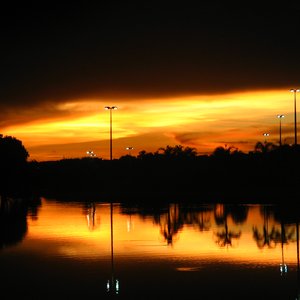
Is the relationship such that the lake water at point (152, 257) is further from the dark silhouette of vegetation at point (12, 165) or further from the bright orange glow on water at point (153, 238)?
the dark silhouette of vegetation at point (12, 165)

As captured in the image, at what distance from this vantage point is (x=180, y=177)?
281 ft

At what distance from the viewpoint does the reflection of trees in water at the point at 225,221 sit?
24478 mm

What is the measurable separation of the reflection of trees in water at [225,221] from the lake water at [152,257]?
42mm

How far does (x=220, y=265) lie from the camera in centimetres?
1880

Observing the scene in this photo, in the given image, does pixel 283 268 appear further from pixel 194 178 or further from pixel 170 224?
pixel 194 178

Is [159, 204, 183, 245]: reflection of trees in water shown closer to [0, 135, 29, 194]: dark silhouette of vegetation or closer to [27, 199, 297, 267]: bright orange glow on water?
[27, 199, 297, 267]: bright orange glow on water

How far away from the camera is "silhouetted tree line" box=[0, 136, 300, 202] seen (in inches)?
2576

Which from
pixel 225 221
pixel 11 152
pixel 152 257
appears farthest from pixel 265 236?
pixel 11 152

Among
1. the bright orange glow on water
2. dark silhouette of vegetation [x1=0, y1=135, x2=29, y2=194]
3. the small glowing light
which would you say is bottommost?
the small glowing light

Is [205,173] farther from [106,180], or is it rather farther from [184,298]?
[184,298]

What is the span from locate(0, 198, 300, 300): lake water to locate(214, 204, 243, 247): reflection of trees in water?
42 mm

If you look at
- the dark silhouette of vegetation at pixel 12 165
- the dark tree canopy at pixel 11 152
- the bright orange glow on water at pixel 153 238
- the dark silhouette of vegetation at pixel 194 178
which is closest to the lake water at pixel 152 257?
the bright orange glow on water at pixel 153 238

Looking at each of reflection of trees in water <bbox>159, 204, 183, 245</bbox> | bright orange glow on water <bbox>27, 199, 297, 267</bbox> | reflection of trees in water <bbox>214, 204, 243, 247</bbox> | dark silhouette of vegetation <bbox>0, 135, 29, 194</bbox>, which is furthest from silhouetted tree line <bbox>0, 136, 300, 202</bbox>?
bright orange glow on water <bbox>27, 199, 297, 267</bbox>

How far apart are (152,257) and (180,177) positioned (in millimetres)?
65046
